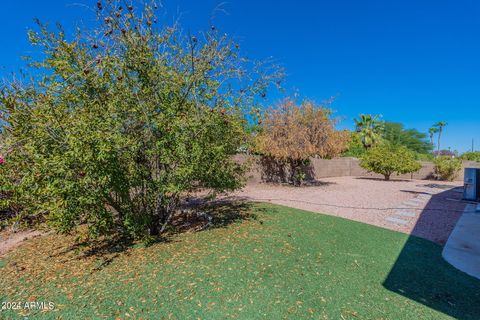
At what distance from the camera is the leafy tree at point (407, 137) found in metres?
45.5

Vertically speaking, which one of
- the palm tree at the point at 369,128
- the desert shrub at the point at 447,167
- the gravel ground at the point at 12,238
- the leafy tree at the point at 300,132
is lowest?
the gravel ground at the point at 12,238

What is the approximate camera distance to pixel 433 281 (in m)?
3.55

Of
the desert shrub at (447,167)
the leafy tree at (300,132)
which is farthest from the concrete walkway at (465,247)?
the desert shrub at (447,167)

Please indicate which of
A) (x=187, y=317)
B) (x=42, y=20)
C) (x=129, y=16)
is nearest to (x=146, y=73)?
(x=129, y=16)

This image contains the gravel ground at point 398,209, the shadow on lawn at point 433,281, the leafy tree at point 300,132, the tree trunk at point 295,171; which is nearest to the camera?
the shadow on lawn at point 433,281

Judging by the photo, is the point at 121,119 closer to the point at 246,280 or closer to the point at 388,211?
the point at 246,280

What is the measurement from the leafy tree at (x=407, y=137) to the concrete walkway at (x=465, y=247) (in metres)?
42.4

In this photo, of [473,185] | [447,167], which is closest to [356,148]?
[447,167]

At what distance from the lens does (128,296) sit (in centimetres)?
296

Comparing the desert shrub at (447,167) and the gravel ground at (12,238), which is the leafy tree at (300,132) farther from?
the desert shrub at (447,167)

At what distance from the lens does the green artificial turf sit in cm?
277

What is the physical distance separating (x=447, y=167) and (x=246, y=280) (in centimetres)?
2086

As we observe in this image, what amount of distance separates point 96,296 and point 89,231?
102 centimetres

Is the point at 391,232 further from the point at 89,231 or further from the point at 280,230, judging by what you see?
the point at 89,231
